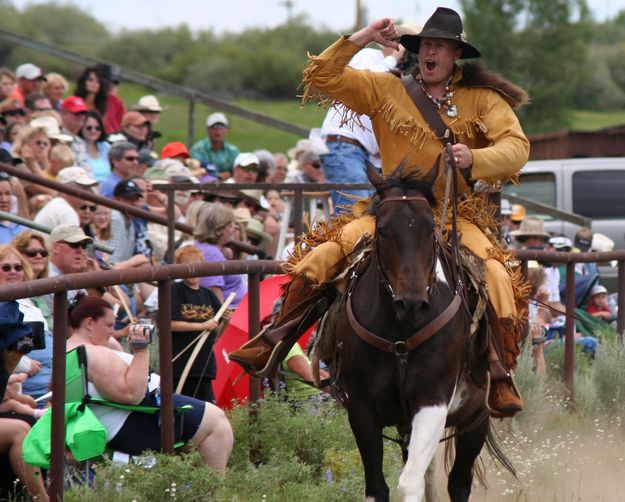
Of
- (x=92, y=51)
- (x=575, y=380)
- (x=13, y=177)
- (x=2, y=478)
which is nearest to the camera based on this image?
(x=2, y=478)

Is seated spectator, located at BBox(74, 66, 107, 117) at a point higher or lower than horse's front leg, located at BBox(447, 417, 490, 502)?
higher

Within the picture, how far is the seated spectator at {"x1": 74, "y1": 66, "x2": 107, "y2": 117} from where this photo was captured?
15.7 meters

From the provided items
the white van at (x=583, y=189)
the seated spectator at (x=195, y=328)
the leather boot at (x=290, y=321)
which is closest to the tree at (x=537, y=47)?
the white van at (x=583, y=189)

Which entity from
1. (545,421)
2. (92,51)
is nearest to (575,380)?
(545,421)

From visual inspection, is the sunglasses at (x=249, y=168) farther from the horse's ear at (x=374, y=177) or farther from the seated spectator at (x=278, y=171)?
the horse's ear at (x=374, y=177)

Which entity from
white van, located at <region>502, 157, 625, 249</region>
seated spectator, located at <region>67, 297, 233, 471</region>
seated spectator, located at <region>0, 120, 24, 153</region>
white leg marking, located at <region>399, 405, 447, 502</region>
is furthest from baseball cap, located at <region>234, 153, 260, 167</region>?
white leg marking, located at <region>399, 405, 447, 502</region>

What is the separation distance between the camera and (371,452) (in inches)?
263

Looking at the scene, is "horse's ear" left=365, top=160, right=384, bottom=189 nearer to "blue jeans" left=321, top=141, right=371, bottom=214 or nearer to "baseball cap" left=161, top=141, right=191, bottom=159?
"blue jeans" left=321, top=141, right=371, bottom=214

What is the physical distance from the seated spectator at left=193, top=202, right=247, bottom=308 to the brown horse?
11.2 feet

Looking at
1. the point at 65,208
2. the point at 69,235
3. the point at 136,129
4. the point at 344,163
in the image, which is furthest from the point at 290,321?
the point at 136,129

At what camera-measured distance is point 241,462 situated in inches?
312

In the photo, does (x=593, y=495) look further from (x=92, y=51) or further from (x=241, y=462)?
(x=92, y=51)

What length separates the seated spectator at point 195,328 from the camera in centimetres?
868

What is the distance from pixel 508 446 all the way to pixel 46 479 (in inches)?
151
